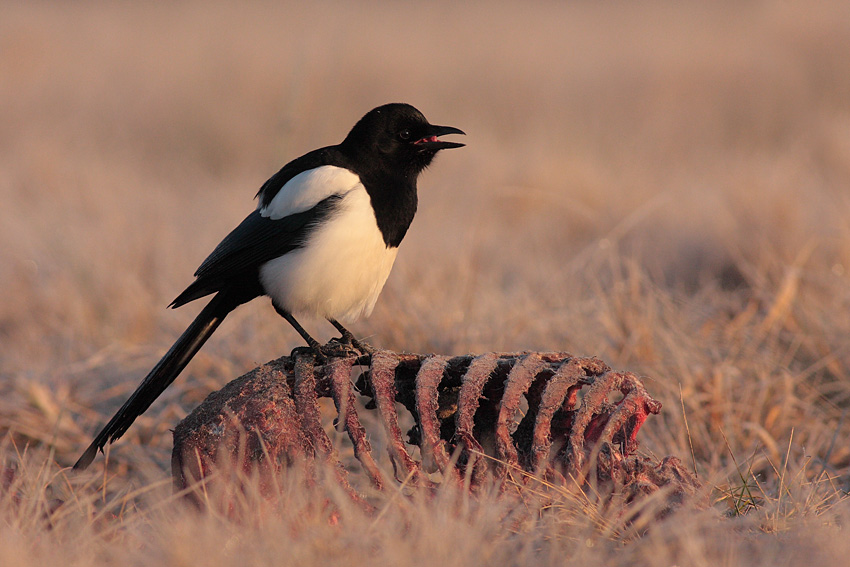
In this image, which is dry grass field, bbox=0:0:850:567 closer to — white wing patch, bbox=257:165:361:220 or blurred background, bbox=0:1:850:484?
blurred background, bbox=0:1:850:484

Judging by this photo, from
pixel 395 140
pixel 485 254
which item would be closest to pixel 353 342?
pixel 395 140

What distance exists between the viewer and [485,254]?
5.85 metres

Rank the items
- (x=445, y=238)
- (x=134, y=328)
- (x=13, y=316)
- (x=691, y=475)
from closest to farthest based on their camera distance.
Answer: (x=691, y=475)
(x=134, y=328)
(x=13, y=316)
(x=445, y=238)

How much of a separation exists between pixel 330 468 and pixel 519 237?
14.3 ft

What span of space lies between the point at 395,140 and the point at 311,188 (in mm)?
367

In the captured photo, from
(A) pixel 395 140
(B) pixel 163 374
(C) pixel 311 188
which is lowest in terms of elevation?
(B) pixel 163 374

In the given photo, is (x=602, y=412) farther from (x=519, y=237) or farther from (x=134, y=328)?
(x=519, y=237)

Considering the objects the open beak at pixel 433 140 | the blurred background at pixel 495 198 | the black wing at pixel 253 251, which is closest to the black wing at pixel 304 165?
the black wing at pixel 253 251

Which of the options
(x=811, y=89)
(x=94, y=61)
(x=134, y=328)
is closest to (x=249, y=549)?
(x=134, y=328)

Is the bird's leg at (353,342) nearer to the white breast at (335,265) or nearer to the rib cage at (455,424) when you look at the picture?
the white breast at (335,265)

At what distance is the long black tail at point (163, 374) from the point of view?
9.39 ft

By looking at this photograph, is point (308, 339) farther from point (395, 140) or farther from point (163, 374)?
point (395, 140)

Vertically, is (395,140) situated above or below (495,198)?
above

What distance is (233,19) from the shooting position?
15.7 m
